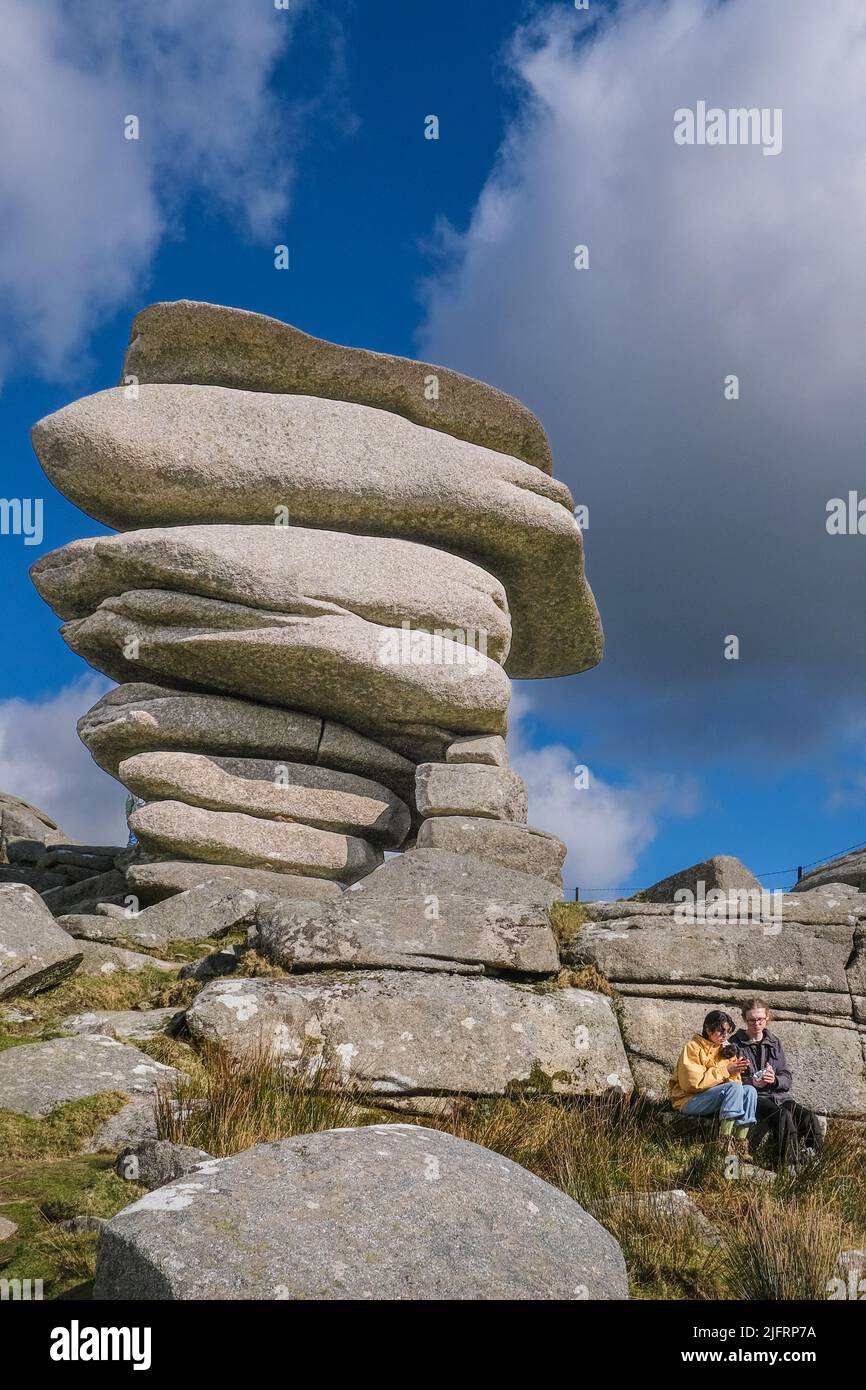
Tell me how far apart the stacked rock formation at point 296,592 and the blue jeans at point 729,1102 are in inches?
215

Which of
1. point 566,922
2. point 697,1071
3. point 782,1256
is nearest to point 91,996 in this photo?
point 566,922

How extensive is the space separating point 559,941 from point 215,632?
7861 millimetres

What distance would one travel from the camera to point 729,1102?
8.44m

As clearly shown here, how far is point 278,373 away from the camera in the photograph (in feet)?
60.1

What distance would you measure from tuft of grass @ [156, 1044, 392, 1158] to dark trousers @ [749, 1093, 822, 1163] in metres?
2.97

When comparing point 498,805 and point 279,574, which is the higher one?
point 279,574

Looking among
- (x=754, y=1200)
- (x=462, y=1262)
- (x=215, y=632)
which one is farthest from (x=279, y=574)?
(x=462, y=1262)

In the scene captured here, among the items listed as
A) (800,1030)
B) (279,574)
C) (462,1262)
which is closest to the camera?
(462,1262)

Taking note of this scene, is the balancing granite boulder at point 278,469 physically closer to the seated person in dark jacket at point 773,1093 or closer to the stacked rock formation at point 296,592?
the stacked rock formation at point 296,592

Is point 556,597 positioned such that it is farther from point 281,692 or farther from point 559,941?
point 559,941

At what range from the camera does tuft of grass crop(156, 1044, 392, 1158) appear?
6.76 m

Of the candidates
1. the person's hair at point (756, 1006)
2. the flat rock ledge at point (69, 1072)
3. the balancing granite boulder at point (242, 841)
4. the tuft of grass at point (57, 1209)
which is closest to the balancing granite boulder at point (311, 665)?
the balancing granite boulder at point (242, 841)

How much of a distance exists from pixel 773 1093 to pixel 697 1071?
0.80 meters

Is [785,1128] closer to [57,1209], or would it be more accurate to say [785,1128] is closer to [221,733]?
[57,1209]
